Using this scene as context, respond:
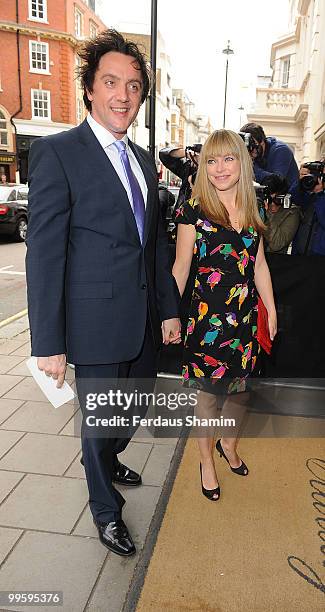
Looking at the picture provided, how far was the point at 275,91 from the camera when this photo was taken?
63.7 ft

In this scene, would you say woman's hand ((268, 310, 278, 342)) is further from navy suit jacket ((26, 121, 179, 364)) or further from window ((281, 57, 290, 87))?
window ((281, 57, 290, 87))

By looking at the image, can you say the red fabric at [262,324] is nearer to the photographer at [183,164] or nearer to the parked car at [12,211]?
the photographer at [183,164]

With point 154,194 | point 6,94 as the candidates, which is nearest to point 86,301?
point 154,194

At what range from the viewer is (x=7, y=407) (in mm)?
3512

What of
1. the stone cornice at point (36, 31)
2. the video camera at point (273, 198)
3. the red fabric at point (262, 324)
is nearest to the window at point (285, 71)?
the stone cornice at point (36, 31)

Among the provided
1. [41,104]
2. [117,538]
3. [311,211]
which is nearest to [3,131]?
[41,104]

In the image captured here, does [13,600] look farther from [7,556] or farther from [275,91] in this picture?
[275,91]

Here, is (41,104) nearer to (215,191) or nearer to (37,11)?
(37,11)

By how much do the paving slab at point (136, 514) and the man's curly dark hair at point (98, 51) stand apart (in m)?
1.93

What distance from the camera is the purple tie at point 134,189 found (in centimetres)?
203

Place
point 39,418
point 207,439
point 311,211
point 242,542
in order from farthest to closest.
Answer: point 311,211 → point 39,418 → point 207,439 → point 242,542

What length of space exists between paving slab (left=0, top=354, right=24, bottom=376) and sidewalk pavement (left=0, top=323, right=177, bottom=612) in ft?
2.04

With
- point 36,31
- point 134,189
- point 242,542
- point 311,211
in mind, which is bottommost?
point 242,542

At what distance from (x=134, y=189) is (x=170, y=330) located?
735mm
